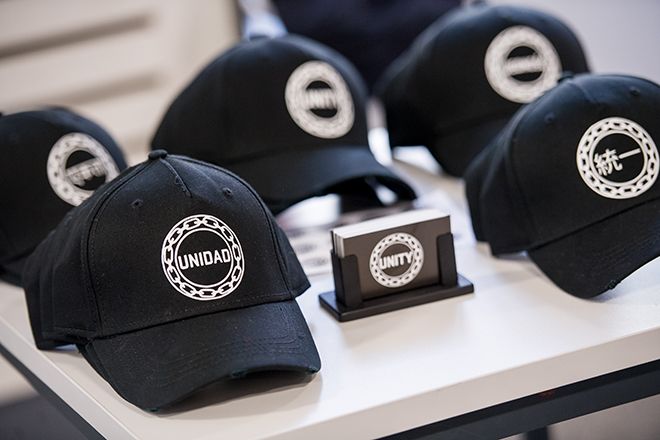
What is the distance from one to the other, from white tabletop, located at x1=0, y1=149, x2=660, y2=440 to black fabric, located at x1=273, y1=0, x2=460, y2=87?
1.16m

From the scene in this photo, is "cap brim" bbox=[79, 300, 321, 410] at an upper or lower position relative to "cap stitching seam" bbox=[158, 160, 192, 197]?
lower

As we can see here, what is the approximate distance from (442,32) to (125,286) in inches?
30.8

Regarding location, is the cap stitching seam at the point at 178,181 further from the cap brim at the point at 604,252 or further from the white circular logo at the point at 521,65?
the white circular logo at the point at 521,65

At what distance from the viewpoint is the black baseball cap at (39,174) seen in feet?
4.24

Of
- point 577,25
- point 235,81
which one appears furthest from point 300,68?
point 577,25

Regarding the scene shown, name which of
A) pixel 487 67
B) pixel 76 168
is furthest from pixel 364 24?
pixel 76 168

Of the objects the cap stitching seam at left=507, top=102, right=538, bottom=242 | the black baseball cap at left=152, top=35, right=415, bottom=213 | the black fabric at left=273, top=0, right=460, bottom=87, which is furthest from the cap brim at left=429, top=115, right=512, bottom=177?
the black fabric at left=273, top=0, right=460, bottom=87

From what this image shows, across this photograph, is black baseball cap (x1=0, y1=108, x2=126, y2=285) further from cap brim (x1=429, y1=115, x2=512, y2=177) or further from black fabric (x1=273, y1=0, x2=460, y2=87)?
black fabric (x1=273, y1=0, x2=460, y2=87)

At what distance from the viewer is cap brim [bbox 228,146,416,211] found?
132 centimetres

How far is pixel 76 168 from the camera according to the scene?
1326 millimetres

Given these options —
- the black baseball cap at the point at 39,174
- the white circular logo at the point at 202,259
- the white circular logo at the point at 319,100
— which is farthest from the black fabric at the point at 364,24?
the white circular logo at the point at 202,259

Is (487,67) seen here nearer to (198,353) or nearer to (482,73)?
(482,73)

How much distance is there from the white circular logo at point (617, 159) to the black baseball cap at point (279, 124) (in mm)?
325

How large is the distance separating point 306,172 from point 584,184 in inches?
15.2
